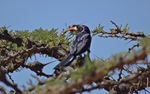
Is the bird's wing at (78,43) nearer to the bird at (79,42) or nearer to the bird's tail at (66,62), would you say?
the bird at (79,42)

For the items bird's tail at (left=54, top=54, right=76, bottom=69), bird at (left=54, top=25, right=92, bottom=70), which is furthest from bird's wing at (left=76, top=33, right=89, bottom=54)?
bird's tail at (left=54, top=54, right=76, bottom=69)

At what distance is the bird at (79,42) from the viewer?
2.18m

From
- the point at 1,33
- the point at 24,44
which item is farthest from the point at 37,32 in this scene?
the point at 1,33

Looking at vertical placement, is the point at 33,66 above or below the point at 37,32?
Result: below

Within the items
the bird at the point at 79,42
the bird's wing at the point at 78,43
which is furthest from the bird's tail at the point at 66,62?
the bird's wing at the point at 78,43

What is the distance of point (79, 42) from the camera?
2516 mm

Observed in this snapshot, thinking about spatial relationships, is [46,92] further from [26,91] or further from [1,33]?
[1,33]

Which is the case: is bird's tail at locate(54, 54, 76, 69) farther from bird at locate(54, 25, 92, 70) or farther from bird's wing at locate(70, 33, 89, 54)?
bird's wing at locate(70, 33, 89, 54)

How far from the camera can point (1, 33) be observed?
203 centimetres

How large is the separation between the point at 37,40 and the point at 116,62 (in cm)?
164

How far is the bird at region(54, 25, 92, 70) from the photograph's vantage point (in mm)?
2182

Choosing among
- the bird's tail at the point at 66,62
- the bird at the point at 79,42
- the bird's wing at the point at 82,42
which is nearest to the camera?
the bird's tail at the point at 66,62

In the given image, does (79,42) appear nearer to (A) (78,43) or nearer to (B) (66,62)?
(A) (78,43)

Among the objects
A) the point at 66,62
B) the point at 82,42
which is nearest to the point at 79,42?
the point at 82,42
